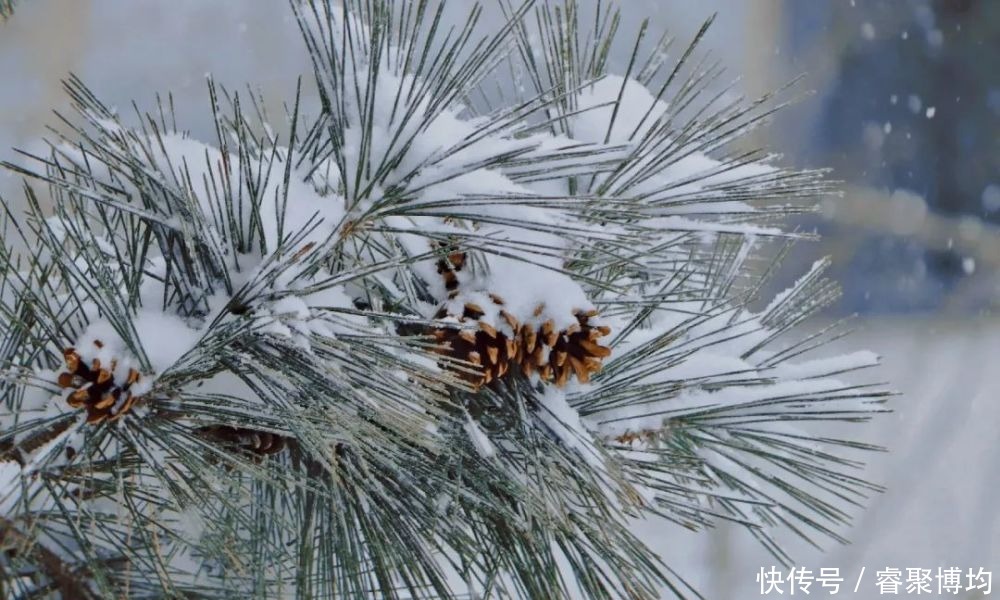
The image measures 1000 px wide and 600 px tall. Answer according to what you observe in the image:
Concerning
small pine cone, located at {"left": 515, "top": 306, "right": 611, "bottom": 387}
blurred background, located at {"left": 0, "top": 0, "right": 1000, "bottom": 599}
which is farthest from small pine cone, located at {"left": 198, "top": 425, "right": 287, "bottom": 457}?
blurred background, located at {"left": 0, "top": 0, "right": 1000, "bottom": 599}

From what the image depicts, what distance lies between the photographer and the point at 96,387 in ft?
1.08

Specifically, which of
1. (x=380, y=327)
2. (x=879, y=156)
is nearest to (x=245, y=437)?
(x=380, y=327)

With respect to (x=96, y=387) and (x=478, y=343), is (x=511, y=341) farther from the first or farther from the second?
(x=96, y=387)

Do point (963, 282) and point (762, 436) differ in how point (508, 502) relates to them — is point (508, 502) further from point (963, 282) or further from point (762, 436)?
point (963, 282)

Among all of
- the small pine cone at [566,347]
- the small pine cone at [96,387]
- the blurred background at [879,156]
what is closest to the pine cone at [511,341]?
the small pine cone at [566,347]

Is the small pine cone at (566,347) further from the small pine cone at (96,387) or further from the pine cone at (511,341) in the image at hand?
the small pine cone at (96,387)

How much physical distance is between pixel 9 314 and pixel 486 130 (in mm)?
181

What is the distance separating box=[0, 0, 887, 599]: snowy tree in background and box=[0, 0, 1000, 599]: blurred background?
1.57 meters

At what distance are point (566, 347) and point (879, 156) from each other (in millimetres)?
1831

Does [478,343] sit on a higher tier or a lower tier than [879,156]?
lower

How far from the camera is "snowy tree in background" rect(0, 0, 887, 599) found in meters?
0.34

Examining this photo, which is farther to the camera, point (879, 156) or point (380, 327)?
point (879, 156)

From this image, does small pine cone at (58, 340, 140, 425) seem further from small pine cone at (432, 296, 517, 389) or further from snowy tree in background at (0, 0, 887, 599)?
small pine cone at (432, 296, 517, 389)

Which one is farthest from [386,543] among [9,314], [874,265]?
[874,265]
